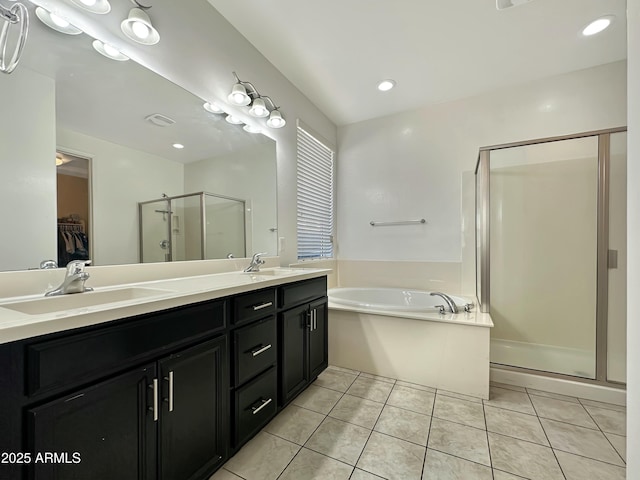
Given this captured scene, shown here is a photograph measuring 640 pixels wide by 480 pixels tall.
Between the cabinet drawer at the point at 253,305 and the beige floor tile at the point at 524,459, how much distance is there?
132cm

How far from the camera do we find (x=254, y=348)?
53.1 inches

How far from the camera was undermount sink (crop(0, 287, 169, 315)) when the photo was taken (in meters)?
0.87

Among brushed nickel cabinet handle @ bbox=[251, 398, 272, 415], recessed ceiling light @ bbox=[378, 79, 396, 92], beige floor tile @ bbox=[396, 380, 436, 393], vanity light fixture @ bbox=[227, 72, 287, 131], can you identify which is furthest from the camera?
recessed ceiling light @ bbox=[378, 79, 396, 92]

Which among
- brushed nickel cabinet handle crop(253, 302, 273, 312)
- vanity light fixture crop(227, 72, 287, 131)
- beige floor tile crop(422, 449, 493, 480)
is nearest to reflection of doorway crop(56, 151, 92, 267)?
brushed nickel cabinet handle crop(253, 302, 273, 312)

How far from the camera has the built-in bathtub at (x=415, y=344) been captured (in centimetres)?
190

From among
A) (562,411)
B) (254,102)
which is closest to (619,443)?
(562,411)

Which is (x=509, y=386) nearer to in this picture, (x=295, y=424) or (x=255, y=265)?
(x=295, y=424)

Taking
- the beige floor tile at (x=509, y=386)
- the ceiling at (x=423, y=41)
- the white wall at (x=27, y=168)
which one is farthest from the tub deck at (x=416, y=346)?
the ceiling at (x=423, y=41)

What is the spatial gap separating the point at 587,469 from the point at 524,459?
0.26 m

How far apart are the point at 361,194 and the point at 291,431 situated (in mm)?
2452

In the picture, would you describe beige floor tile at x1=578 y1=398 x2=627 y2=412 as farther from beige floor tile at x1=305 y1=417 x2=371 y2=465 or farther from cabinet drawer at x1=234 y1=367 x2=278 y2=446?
cabinet drawer at x1=234 y1=367 x2=278 y2=446

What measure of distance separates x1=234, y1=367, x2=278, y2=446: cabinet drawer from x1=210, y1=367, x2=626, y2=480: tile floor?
5.5 inches

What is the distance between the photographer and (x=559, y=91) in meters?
2.37

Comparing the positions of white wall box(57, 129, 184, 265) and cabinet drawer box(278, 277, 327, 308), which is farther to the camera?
cabinet drawer box(278, 277, 327, 308)
